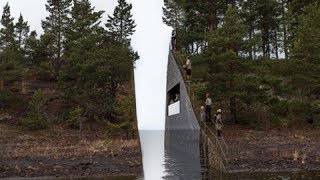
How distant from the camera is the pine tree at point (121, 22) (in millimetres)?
64938

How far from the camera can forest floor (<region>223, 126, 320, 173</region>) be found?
21.3 metres

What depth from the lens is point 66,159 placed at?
24.7 meters

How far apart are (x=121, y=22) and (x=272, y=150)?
149 feet

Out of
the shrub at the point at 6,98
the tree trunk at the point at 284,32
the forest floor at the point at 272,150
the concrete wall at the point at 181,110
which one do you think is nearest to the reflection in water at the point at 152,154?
the concrete wall at the point at 181,110

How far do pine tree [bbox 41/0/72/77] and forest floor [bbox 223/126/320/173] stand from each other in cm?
2795

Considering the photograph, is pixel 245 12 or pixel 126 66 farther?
pixel 245 12

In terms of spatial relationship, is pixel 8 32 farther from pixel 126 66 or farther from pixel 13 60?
pixel 126 66

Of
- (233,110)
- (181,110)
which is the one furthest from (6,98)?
(181,110)

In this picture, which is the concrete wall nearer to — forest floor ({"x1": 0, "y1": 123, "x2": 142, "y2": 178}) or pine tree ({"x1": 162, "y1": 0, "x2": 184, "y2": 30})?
forest floor ({"x1": 0, "y1": 123, "x2": 142, "y2": 178})

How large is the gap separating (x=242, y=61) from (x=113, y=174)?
19.1 meters

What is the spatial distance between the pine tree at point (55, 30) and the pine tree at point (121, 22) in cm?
667

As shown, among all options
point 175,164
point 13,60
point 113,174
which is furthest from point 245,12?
point 113,174

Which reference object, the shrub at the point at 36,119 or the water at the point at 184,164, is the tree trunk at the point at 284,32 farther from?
the shrub at the point at 36,119

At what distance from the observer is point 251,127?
37938 millimetres
